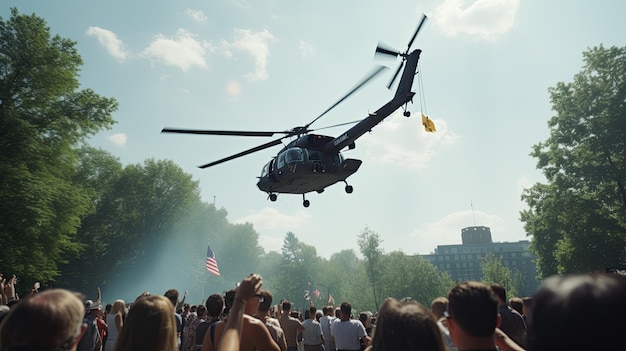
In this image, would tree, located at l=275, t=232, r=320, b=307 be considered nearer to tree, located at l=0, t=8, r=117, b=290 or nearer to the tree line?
the tree line

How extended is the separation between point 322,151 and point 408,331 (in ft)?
43.5

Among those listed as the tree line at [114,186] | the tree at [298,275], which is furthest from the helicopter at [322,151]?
the tree at [298,275]

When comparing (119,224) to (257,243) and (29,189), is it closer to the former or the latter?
(29,189)

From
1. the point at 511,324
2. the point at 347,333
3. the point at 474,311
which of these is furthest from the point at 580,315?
the point at 347,333

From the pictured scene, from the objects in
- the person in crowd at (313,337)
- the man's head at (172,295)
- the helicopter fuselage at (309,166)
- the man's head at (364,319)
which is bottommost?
the person in crowd at (313,337)

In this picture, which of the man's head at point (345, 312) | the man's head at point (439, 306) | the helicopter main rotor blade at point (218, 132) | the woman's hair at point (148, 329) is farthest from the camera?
the helicopter main rotor blade at point (218, 132)

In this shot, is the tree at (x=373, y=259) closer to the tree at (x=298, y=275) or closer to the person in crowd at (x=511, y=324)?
the tree at (x=298, y=275)

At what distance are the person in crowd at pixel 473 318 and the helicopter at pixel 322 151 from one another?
38.9 ft

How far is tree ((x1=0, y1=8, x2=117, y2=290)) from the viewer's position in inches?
698

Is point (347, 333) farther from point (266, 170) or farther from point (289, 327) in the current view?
point (266, 170)

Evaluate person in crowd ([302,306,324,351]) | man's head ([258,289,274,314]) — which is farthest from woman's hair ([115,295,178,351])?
person in crowd ([302,306,324,351])

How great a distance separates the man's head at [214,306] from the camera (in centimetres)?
527

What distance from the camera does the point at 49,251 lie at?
20406 mm

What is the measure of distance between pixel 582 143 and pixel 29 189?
Result: 33508 millimetres
